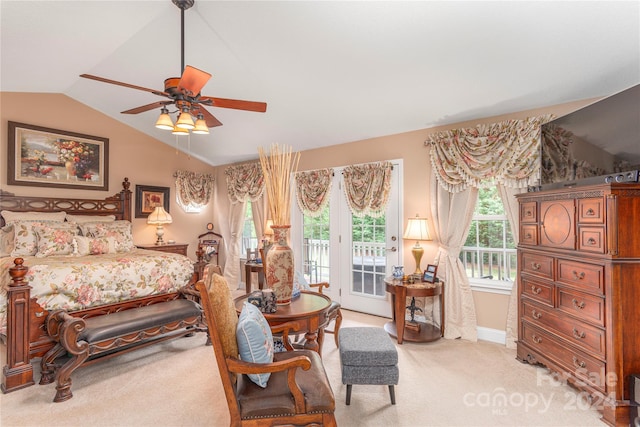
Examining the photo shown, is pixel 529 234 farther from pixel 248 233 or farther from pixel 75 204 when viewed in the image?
pixel 75 204

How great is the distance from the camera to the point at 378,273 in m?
4.38

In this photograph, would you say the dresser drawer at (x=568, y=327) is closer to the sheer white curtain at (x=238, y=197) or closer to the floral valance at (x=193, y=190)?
the sheer white curtain at (x=238, y=197)

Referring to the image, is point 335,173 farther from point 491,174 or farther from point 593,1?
point 593,1

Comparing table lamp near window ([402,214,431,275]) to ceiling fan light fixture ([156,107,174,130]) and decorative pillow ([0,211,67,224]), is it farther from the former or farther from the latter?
decorative pillow ([0,211,67,224])

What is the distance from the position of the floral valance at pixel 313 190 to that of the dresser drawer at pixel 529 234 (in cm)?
259

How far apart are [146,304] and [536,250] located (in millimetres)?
3946

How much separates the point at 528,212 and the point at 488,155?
77cm

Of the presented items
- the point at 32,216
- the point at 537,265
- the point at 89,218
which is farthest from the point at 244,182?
the point at 537,265

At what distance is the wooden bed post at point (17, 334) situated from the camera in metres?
2.50

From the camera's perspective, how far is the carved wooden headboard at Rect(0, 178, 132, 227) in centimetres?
413

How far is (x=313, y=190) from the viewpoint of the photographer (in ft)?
16.1

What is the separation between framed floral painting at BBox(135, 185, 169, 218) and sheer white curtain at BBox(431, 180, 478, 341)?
466cm

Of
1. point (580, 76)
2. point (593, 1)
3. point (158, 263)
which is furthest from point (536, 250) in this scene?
point (158, 263)

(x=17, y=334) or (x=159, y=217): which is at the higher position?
(x=159, y=217)
